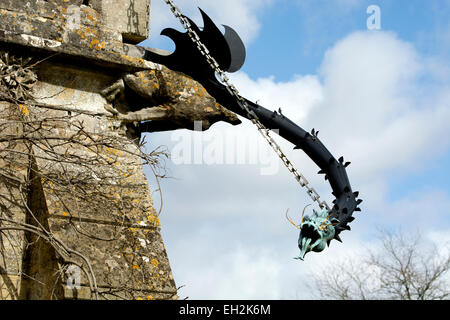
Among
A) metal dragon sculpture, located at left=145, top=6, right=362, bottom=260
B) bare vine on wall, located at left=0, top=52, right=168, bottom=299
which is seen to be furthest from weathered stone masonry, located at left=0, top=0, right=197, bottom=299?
metal dragon sculpture, located at left=145, top=6, right=362, bottom=260

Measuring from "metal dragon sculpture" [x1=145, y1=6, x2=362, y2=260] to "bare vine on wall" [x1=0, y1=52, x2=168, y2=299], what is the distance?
2.59 ft

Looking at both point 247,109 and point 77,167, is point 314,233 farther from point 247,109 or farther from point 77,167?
point 77,167

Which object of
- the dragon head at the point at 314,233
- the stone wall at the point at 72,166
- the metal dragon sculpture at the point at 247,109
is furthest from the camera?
the metal dragon sculpture at the point at 247,109

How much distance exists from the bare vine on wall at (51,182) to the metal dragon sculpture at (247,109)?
31.1 inches

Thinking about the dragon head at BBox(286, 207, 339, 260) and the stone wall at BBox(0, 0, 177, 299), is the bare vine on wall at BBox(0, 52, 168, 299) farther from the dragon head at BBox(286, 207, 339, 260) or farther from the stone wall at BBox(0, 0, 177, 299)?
the dragon head at BBox(286, 207, 339, 260)

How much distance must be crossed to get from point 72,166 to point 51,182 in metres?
0.23

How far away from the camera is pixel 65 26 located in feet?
15.4

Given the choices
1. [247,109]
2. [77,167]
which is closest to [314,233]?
[247,109]

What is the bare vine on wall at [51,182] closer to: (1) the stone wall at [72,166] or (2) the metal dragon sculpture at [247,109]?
(1) the stone wall at [72,166]

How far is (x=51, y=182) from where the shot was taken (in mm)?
4301

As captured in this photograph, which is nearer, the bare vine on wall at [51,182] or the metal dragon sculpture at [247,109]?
the bare vine on wall at [51,182]

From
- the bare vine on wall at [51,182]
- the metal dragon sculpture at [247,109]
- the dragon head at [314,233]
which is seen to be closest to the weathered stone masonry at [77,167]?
the bare vine on wall at [51,182]

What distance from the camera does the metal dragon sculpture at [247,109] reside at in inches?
195
